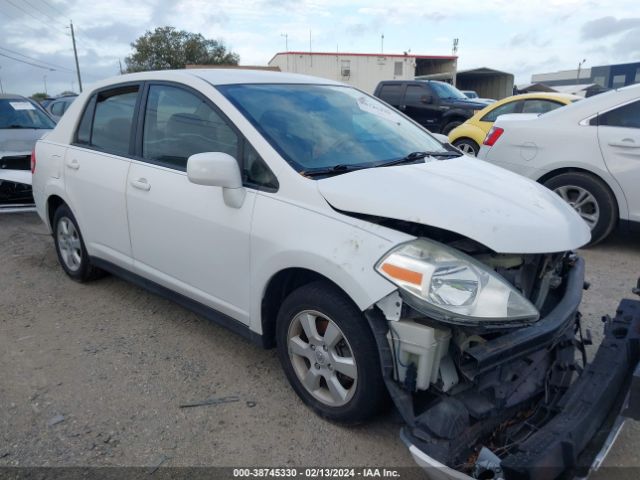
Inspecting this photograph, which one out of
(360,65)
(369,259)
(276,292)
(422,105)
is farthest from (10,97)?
(360,65)

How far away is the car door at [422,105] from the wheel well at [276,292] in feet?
38.1

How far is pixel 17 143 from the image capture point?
692 centimetres

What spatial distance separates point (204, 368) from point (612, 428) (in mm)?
2212

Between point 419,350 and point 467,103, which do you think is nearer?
point 419,350

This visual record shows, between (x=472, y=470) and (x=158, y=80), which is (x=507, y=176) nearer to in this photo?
(x=472, y=470)

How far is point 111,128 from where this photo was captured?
12.9ft

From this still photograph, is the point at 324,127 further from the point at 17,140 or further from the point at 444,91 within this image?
the point at 444,91

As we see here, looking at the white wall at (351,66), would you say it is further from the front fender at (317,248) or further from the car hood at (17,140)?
the front fender at (317,248)

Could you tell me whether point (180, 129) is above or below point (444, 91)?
below

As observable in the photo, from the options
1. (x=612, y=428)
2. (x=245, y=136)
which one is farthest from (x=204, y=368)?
(x=612, y=428)

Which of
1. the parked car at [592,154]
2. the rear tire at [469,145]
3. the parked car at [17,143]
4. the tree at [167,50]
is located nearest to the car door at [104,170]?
the parked car at [17,143]

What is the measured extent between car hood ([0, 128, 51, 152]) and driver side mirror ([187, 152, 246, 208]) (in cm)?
530

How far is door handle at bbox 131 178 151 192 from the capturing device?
337 cm

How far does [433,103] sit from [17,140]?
989cm
